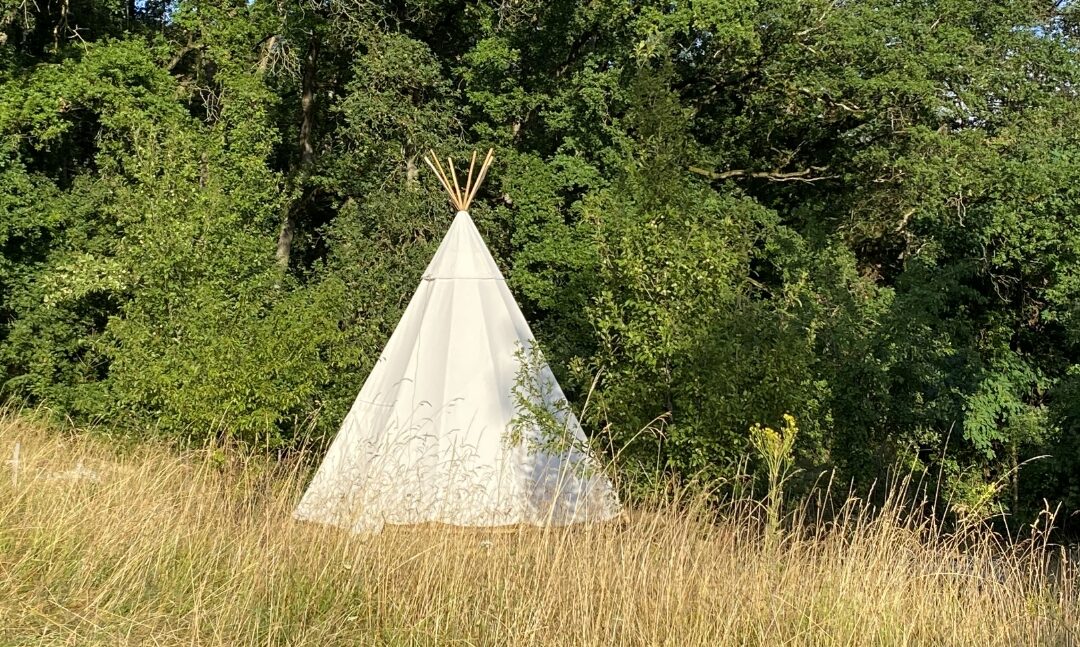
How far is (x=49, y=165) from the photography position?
54.6 ft

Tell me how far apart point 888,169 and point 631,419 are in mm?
9913

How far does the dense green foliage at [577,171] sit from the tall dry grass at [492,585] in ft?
27.6

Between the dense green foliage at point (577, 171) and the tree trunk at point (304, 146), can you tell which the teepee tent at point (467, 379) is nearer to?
the dense green foliage at point (577, 171)

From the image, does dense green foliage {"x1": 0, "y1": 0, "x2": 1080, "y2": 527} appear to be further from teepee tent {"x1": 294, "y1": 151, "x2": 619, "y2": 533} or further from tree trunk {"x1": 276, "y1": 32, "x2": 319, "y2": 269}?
teepee tent {"x1": 294, "y1": 151, "x2": 619, "y2": 533}

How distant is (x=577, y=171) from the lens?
50.8 feet

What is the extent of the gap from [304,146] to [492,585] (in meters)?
15.1

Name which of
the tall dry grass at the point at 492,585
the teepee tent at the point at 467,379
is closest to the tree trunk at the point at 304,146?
the teepee tent at the point at 467,379

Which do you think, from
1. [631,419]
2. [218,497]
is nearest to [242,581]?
[218,497]

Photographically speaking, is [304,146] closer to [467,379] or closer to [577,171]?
[577,171]

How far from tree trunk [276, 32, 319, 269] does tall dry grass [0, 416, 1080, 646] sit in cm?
1340

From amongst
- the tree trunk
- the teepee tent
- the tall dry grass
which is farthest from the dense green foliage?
the tall dry grass

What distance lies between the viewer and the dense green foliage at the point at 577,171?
14.3m

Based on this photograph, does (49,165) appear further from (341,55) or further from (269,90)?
(341,55)

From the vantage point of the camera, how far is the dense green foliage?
46.8ft
